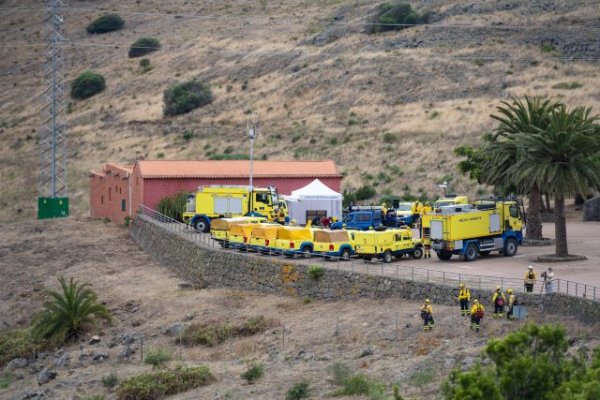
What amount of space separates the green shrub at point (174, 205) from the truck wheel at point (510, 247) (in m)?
20.2

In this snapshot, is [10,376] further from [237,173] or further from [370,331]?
[237,173]

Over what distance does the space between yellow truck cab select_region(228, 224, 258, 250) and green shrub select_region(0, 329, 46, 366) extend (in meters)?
9.62

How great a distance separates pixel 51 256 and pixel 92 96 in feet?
218

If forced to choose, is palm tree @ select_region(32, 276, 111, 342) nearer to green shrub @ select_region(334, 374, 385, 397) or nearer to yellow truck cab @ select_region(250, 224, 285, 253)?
yellow truck cab @ select_region(250, 224, 285, 253)

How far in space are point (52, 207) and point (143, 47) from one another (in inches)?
2568

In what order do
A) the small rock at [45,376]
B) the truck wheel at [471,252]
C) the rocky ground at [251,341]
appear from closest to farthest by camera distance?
1. the rocky ground at [251,341]
2. the small rock at [45,376]
3. the truck wheel at [471,252]

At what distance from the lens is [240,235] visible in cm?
4631

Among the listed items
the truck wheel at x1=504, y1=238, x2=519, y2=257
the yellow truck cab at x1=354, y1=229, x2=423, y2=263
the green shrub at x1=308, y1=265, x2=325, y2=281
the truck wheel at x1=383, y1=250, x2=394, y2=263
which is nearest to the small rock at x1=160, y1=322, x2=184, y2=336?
the green shrub at x1=308, y1=265, x2=325, y2=281

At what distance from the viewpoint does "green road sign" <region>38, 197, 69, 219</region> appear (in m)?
69.1

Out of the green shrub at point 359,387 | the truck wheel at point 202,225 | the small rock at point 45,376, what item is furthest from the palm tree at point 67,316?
the green shrub at point 359,387

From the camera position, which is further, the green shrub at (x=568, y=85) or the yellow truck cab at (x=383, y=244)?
the green shrub at (x=568, y=85)

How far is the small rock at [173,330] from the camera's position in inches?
1548

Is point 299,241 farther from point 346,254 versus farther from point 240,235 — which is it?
point 240,235

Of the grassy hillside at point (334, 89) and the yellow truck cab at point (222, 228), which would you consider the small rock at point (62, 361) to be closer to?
the yellow truck cab at point (222, 228)
